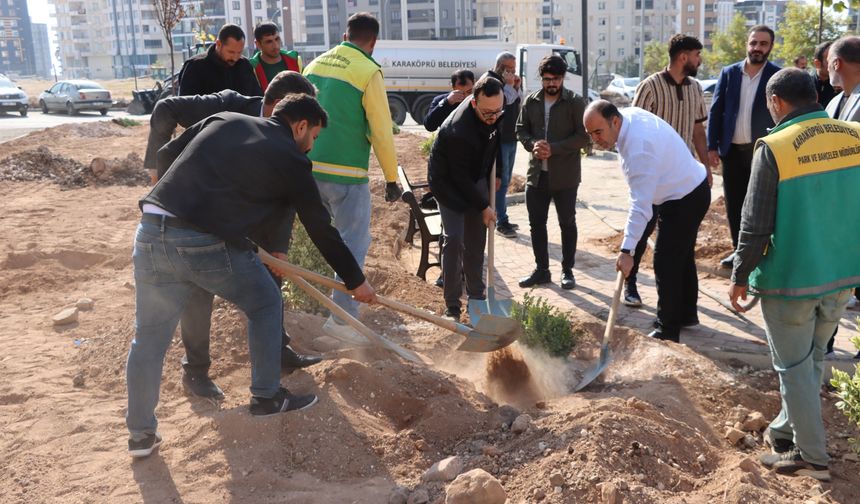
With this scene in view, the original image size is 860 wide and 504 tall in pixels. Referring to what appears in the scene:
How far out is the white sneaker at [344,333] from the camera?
5074mm

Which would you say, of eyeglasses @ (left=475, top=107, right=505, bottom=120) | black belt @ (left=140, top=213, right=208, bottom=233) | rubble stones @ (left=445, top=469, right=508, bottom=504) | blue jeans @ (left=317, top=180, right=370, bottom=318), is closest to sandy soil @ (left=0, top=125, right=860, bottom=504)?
rubble stones @ (left=445, top=469, right=508, bottom=504)

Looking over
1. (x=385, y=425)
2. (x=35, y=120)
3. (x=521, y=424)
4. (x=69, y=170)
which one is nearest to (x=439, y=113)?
(x=385, y=425)

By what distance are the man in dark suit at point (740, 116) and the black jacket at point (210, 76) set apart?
11.7ft

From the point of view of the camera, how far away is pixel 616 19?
103 m

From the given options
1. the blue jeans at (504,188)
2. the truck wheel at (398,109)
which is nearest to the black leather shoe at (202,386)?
the blue jeans at (504,188)

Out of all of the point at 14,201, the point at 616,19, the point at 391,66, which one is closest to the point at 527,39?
the point at 616,19

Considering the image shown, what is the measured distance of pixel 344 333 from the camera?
17.0ft

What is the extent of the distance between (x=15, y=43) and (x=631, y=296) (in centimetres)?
19324

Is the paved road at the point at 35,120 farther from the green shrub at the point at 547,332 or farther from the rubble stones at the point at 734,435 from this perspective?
the rubble stones at the point at 734,435

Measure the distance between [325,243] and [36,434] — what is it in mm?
1796

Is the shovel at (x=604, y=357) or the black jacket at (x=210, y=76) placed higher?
the black jacket at (x=210, y=76)

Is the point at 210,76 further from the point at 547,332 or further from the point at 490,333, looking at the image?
the point at 547,332

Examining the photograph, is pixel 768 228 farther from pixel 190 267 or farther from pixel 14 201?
pixel 14 201

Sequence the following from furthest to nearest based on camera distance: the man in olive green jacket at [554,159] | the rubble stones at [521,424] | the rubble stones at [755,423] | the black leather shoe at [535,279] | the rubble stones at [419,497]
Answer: the black leather shoe at [535,279] → the man in olive green jacket at [554,159] → the rubble stones at [755,423] → the rubble stones at [521,424] → the rubble stones at [419,497]
